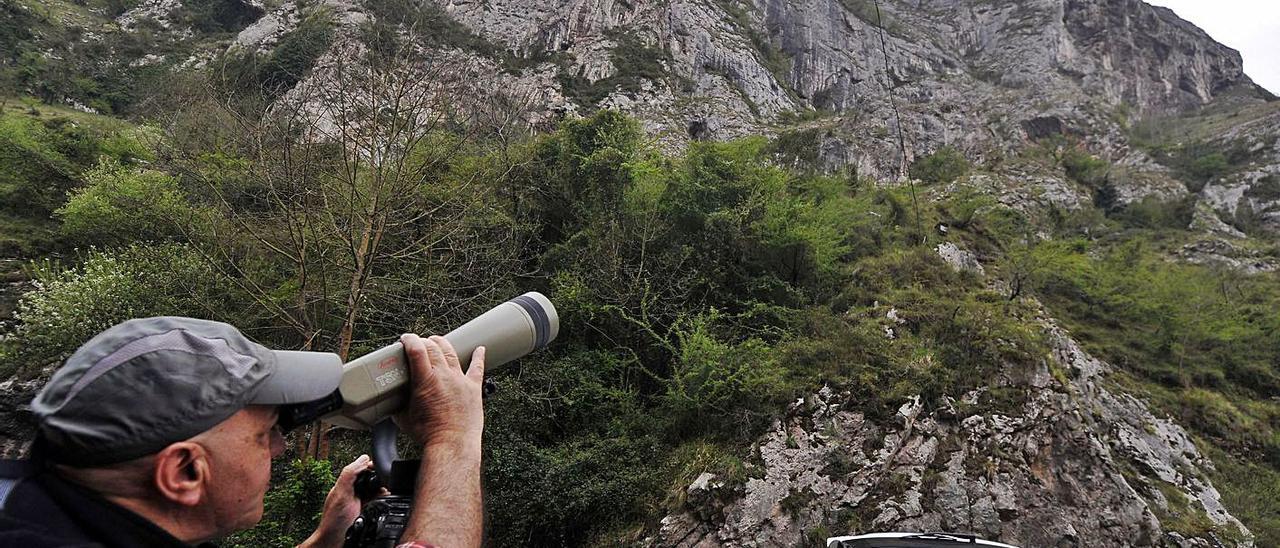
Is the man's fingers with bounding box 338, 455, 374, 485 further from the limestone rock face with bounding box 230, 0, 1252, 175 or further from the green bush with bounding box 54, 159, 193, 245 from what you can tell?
the limestone rock face with bounding box 230, 0, 1252, 175

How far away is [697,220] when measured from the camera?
36.8ft

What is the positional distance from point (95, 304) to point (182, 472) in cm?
1178

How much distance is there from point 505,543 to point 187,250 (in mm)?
7558

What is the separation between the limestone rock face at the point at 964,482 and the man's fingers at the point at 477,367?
5.98 metres

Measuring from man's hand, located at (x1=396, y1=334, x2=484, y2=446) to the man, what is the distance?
0.04 metres

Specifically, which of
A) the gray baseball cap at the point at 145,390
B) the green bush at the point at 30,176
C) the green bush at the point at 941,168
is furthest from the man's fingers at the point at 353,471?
the green bush at the point at 941,168

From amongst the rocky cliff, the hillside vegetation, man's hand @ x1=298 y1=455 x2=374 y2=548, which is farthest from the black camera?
the rocky cliff

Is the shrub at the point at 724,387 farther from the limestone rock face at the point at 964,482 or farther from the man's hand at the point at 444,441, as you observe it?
the man's hand at the point at 444,441

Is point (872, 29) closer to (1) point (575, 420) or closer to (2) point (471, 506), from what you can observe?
(1) point (575, 420)

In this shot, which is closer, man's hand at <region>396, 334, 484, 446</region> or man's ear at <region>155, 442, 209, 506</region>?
man's ear at <region>155, 442, 209, 506</region>

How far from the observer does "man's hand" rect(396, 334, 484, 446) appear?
3.72 feet

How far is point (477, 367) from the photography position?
1269 mm

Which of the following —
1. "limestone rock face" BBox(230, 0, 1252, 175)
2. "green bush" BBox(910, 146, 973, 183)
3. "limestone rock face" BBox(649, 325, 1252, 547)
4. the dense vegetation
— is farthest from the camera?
"limestone rock face" BBox(230, 0, 1252, 175)

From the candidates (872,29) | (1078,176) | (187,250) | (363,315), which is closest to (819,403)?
(363,315)
